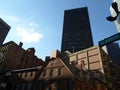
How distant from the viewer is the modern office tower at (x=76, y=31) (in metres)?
90.9

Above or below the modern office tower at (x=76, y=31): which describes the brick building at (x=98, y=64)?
below

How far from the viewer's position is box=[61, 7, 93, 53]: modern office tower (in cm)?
9088

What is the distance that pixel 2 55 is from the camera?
132 feet

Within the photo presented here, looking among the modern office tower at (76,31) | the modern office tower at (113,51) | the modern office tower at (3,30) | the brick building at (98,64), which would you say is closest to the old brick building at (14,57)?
the brick building at (98,64)

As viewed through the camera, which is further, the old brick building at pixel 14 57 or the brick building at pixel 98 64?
the old brick building at pixel 14 57

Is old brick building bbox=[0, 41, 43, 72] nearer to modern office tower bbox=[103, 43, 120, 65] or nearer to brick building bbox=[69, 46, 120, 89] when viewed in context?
brick building bbox=[69, 46, 120, 89]

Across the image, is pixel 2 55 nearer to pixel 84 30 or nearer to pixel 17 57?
pixel 17 57

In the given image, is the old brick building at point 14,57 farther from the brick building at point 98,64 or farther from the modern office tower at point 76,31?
the modern office tower at point 76,31

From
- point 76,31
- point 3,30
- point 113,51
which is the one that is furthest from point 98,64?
point 113,51

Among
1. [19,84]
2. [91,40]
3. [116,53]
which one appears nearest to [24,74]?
[19,84]

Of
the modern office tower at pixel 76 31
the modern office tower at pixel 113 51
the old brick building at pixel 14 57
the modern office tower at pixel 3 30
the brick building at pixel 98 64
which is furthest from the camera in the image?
the modern office tower at pixel 113 51

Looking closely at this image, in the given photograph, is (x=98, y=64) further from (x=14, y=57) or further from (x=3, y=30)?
(x=3, y=30)

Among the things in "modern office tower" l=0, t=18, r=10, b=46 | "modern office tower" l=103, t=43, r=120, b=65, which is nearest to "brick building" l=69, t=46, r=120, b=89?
"modern office tower" l=0, t=18, r=10, b=46

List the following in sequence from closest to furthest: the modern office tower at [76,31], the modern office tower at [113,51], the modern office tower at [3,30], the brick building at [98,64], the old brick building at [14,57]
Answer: the brick building at [98,64] < the old brick building at [14,57] < the modern office tower at [3,30] < the modern office tower at [76,31] < the modern office tower at [113,51]
